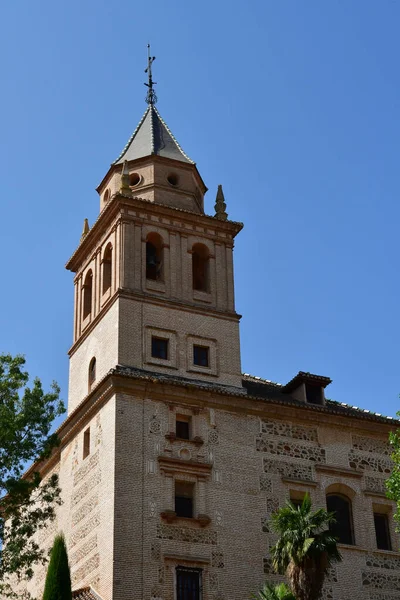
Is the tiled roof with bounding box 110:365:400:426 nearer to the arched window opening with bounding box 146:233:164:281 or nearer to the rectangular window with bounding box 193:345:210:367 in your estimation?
the rectangular window with bounding box 193:345:210:367

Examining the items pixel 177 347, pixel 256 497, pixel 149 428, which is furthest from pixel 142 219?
pixel 256 497

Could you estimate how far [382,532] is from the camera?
3394cm

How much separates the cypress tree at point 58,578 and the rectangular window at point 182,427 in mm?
5497

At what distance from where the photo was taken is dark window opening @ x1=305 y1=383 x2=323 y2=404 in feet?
117

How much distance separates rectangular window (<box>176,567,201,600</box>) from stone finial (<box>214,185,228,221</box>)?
42.8 feet

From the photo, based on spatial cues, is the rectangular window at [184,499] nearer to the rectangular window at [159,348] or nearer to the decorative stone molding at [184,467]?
the decorative stone molding at [184,467]

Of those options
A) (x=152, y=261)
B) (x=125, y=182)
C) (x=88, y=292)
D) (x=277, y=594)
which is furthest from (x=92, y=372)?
(x=277, y=594)

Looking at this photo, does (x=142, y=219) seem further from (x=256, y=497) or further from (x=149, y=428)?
(x=256, y=497)

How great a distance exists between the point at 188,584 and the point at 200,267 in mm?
11914

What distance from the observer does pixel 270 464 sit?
32750 mm

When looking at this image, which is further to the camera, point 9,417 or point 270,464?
point 270,464

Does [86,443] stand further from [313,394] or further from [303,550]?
[303,550]

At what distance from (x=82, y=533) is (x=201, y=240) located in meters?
11.0

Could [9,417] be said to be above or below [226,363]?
below
